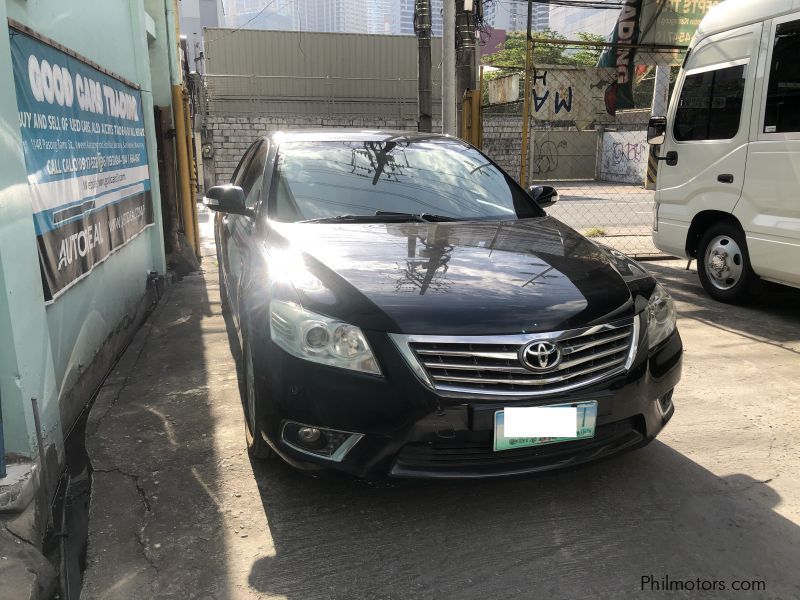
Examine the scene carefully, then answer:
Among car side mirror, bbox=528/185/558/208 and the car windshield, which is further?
car side mirror, bbox=528/185/558/208

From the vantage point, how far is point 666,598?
2.16 metres

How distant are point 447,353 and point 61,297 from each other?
2181 millimetres

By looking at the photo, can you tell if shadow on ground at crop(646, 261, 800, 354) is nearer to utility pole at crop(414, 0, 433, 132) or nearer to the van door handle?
the van door handle

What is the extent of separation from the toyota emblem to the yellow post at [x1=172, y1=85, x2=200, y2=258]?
629cm

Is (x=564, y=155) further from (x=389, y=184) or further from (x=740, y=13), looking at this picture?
(x=389, y=184)

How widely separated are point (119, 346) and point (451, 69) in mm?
5398

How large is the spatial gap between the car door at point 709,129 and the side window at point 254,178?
3.97 metres

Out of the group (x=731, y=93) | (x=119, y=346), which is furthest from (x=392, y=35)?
(x=119, y=346)

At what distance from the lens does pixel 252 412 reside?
9.21 ft

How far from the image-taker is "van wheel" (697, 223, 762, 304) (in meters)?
5.70

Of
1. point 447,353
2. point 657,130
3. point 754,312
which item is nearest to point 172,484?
point 447,353

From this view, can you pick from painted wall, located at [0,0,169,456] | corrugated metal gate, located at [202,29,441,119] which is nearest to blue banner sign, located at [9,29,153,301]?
painted wall, located at [0,0,169,456]

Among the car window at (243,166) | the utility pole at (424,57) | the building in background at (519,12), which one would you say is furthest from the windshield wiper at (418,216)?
the utility pole at (424,57)

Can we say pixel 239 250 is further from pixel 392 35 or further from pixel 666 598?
pixel 392 35
